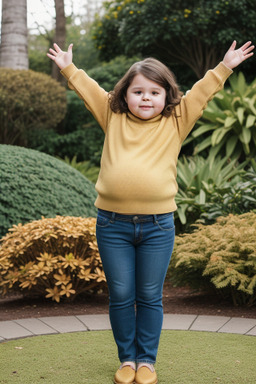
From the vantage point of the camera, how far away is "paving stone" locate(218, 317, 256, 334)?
155 inches

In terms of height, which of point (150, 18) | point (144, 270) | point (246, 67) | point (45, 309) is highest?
point (150, 18)

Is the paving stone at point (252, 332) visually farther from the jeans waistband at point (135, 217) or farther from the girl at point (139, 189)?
the jeans waistband at point (135, 217)

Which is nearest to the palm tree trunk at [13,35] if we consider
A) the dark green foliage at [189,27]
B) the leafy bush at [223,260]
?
the dark green foliage at [189,27]

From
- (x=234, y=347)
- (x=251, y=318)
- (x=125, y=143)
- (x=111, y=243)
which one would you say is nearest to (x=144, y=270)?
(x=111, y=243)

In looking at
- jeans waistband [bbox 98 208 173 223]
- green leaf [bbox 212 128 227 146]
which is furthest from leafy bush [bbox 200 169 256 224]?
jeans waistband [bbox 98 208 173 223]

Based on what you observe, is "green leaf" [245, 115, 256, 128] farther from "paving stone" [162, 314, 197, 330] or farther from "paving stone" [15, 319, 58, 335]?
"paving stone" [15, 319, 58, 335]

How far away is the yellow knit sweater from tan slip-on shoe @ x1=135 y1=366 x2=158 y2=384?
846 millimetres

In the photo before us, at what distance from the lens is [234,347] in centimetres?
348

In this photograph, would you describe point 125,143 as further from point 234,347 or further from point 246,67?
point 246,67

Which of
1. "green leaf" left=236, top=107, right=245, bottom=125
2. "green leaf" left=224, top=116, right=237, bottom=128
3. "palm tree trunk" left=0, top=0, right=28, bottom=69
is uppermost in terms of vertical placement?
"palm tree trunk" left=0, top=0, right=28, bottom=69

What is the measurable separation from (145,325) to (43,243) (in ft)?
7.31

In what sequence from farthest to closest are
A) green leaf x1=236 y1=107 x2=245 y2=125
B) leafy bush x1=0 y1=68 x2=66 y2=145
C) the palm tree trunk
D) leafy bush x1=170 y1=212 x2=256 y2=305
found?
the palm tree trunk → leafy bush x1=0 y1=68 x2=66 y2=145 → green leaf x1=236 y1=107 x2=245 y2=125 → leafy bush x1=170 y1=212 x2=256 y2=305

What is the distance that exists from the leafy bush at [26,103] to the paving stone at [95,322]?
6.22m

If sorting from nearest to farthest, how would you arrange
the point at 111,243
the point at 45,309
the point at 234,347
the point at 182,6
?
1. the point at 111,243
2. the point at 234,347
3. the point at 45,309
4. the point at 182,6
